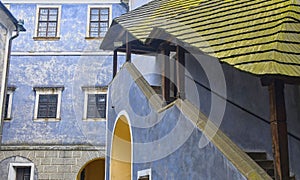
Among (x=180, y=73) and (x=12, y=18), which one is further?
(x=12, y=18)

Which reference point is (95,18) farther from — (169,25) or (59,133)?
(169,25)

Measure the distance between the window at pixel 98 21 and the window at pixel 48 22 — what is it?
1.32 metres

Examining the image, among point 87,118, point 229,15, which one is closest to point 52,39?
point 87,118

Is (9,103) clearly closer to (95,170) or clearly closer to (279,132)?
(95,170)

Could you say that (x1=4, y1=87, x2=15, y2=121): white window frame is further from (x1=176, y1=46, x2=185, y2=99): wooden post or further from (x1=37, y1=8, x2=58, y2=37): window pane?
(x1=176, y1=46, x2=185, y2=99): wooden post

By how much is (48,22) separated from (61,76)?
2.36 metres

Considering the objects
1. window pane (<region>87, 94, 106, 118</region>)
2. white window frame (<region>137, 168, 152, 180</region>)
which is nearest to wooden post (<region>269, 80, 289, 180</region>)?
white window frame (<region>137, 168, 152, 180</region>)

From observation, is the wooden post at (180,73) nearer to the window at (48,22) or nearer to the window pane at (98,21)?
the window pane at (98,21)

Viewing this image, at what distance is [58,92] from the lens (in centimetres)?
1525

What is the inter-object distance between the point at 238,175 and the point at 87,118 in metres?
11.5

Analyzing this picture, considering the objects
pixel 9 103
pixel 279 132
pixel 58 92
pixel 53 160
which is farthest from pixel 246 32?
pixel 9 103

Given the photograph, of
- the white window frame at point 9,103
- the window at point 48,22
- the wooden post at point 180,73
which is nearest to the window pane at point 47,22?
the window at point 48,22

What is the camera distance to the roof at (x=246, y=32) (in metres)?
4.42

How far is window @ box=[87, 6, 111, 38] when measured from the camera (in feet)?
52.1
